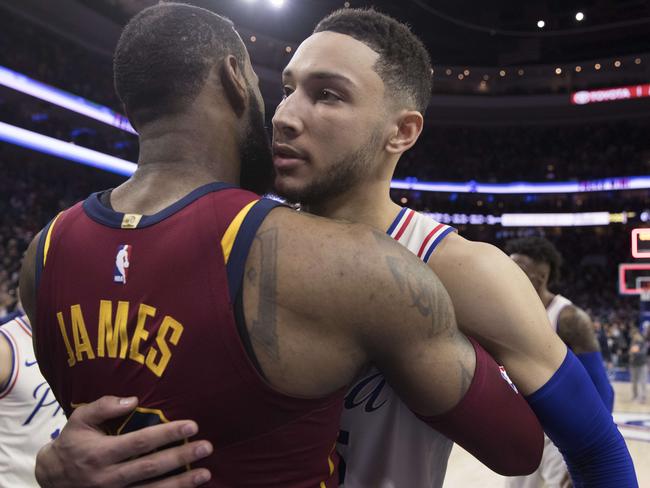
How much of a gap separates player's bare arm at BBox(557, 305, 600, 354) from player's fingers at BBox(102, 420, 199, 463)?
3.14 m

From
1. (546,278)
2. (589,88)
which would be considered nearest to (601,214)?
(589,88)

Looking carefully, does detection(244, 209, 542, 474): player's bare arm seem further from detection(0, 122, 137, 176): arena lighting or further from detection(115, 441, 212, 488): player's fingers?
detection(0, 122, 137, 176): arena lighting

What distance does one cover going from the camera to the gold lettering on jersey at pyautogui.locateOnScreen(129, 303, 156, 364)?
108cm

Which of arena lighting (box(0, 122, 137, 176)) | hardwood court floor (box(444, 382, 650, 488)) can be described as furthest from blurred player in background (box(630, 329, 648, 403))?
arena lighting (box(0, 122, 137, 176))

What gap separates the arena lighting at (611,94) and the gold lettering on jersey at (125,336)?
75.7ft

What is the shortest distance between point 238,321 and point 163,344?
0.15 metres

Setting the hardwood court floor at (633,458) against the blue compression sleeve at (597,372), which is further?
the hardwood court floor at (633,458)

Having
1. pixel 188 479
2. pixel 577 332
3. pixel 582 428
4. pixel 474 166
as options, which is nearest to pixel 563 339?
pixel 577 332

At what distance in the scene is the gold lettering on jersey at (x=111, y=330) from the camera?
1.10 m

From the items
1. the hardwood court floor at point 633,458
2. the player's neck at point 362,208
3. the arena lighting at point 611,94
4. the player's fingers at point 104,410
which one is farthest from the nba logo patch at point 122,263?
the arena lighting at point 611,94

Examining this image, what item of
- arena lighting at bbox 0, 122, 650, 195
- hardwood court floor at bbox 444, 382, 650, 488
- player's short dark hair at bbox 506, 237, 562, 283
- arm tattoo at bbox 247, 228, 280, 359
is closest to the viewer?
arm tattoo at bbox 247, 228, 280, 359

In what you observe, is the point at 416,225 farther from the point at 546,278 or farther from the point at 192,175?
the point at 546,278

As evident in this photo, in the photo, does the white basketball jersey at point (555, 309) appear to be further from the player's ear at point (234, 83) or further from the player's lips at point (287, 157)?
the player's ear at point (234, 83)

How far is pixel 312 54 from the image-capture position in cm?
156
